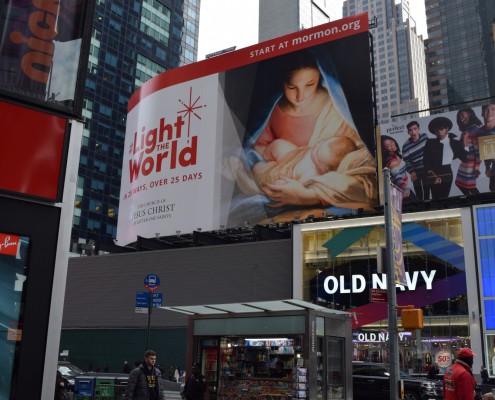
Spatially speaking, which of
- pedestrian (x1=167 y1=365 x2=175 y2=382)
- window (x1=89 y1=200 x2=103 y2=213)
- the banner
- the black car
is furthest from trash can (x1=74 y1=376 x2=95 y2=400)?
window (x1=89 y1=200 x2=103 y2=213)

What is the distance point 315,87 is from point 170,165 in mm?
13302

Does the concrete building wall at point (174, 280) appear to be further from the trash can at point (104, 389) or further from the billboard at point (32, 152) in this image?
the billboard at point (32, 152)

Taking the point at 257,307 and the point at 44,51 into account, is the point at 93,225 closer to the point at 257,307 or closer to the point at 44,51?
the point at 257,307

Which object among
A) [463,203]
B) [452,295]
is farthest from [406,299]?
[463,203]

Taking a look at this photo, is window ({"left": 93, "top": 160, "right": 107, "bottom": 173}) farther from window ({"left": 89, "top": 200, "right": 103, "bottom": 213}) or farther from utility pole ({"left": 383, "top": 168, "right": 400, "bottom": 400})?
utility pole ({"left": 383, "top": 168, "right": 400, "bottom": 400})

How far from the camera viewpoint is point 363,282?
37531mm

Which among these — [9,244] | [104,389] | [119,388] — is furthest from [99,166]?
[9,244]

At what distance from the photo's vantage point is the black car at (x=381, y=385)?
22.2m

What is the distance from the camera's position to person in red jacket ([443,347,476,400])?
7789mm

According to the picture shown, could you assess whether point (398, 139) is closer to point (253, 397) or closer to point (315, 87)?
point (315, 87)

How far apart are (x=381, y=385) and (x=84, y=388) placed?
443 inches

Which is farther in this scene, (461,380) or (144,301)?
(144,301)

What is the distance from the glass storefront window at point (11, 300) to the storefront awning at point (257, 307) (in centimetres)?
1072

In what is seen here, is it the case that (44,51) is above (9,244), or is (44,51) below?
above
